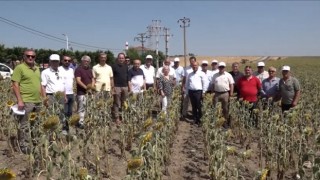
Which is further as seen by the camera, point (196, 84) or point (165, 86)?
point (196, 84)

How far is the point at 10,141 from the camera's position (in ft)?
20.9

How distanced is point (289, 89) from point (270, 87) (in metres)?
0.67

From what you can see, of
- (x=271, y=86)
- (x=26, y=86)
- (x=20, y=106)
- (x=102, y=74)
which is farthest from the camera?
(x=271, y=86)

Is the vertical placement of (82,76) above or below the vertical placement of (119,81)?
above

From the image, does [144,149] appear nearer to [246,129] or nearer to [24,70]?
[24,70]

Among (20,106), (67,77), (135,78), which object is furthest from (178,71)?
(20,106)

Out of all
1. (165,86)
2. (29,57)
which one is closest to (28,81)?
(29,57)

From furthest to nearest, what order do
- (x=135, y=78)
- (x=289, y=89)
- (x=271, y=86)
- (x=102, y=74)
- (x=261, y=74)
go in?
(x=261, y=74)
(x=135, y=78)
(x=271, y=86)
(x=102, y=74)
(x=289, y=89)

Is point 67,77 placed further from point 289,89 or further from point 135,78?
point 289,89

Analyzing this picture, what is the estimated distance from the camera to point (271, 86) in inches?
333

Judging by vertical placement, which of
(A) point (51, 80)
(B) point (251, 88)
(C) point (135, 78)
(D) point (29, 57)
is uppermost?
(D) point (29, 57)

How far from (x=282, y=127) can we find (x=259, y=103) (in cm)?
281

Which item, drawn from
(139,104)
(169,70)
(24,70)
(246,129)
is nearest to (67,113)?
(139,104)

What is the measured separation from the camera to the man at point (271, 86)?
840 cm
